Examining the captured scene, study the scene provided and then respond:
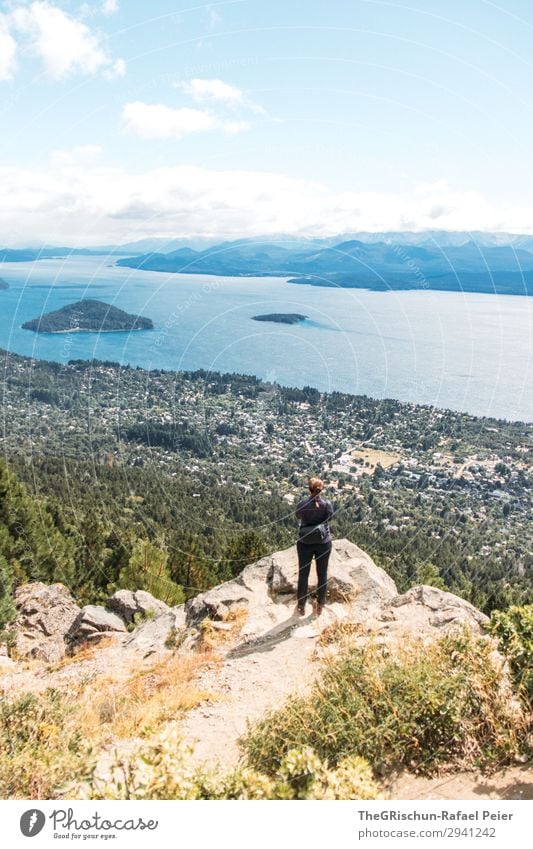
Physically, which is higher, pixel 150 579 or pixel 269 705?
pixel 269 705

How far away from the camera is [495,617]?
5.92 meters

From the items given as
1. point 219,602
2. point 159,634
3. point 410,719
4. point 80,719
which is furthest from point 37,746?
point 159,634

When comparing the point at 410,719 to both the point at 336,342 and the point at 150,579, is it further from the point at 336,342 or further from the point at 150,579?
the point at 336,342

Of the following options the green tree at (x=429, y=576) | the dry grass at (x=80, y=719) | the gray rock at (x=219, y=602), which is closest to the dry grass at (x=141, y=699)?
the dry grass at (x=80, y=719)

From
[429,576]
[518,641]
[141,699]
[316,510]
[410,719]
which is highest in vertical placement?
[316,510]

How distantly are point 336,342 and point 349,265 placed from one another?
59.0 feet

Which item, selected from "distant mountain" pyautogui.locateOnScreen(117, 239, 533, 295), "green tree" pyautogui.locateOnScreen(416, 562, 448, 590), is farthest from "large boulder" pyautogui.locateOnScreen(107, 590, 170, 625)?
"green tree" pyautogui.locateOnScreen(416, 562, 448, 590)

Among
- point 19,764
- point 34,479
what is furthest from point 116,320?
point 19,764

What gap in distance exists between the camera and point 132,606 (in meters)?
15.6

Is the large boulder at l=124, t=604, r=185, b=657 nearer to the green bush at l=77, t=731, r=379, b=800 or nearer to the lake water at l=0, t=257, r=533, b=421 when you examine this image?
the green bush at l=77, t=731, r=379, b=800

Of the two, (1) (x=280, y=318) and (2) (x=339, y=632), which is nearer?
(2) (x=339, y=632)

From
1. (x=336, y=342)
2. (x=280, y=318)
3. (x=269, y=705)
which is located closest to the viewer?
(x=269, y=705)

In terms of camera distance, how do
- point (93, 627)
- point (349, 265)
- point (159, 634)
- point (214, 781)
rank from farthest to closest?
Answer: point (349, 265)
point (93, 627)
point (159, 634)
point (214, 781)

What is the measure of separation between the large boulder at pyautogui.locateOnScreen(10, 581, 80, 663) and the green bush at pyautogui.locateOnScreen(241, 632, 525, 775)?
9.96 meters
